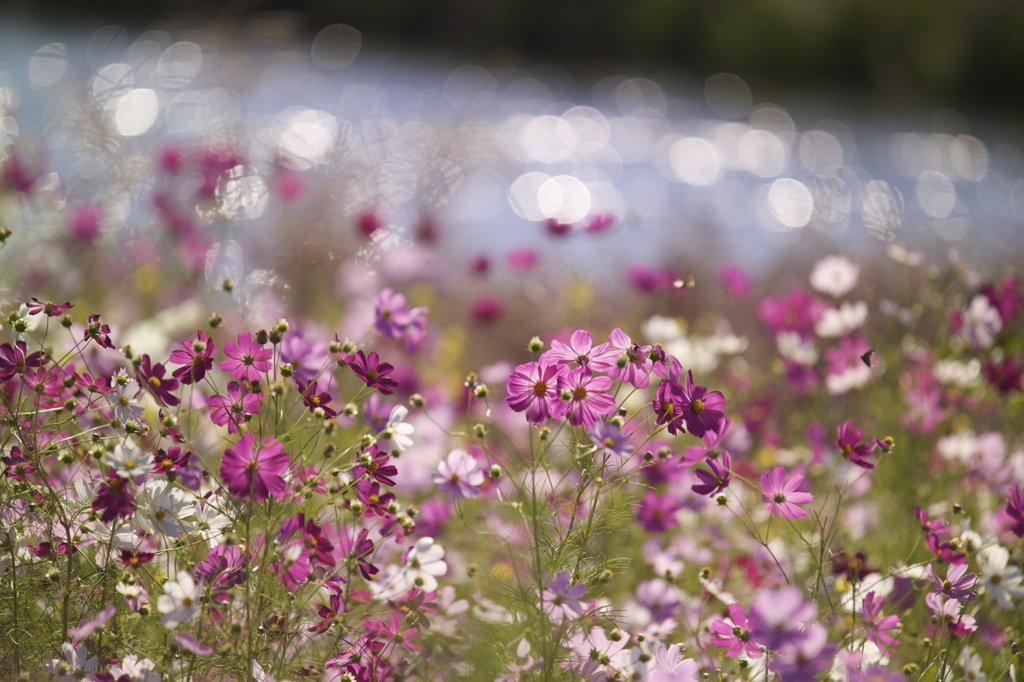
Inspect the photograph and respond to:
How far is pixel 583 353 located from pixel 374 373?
23cm

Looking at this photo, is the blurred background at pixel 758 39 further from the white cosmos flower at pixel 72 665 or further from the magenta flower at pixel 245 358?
the white cosmos flower at pixel 72 665

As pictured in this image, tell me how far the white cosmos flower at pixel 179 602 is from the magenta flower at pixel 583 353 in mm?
412

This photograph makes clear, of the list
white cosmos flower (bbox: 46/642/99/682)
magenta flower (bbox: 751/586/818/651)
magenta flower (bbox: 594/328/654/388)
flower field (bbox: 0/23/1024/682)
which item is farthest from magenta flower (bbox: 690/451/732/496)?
white cosmos flower (bbox: 46/642/99/682)

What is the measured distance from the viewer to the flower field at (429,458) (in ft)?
2.80

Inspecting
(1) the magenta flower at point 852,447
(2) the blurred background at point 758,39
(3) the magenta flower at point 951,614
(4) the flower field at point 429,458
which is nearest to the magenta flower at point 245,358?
(4) the flower field at point 429,458

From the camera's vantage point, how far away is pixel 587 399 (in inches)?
33.6

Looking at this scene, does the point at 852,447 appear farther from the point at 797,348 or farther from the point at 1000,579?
the point at 797,348

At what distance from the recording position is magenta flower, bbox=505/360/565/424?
33.7 inches

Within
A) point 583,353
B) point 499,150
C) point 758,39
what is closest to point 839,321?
point 583,353

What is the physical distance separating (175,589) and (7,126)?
2596 mm

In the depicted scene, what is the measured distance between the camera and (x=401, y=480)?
1437 millimetres

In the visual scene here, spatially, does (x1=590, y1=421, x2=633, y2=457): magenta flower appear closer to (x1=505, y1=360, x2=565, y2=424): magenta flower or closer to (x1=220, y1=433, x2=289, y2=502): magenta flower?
(x1=505, y1=360, x2=565, y2=424): magenta flower

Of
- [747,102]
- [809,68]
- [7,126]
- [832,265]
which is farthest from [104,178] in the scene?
[809,68]

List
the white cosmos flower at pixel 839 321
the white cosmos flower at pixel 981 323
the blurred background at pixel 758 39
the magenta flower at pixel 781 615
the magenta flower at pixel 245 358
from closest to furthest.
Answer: the magenta flower at pixel 781 615, the magenta flower at pixel 245 358, the white cosmos flower at pixel 981 323, the white cosmos flower at pixel 839 321, the blurred background at pixel 758 39
